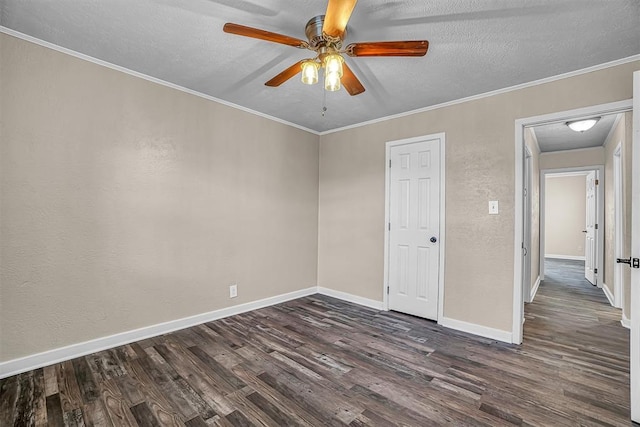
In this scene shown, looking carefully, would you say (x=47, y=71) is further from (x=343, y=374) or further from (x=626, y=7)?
(x=626, y=7)

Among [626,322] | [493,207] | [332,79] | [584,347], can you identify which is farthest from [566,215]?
[332,79]

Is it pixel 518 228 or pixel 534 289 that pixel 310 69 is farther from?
pixel 534 289

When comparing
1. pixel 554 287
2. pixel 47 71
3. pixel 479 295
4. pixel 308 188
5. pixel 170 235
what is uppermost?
pixel 47 71

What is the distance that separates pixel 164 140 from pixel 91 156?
0.63 meters

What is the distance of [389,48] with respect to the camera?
5.46 feet

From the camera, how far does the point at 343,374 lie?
7.25 feet

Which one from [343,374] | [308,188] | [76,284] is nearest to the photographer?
[343,374]

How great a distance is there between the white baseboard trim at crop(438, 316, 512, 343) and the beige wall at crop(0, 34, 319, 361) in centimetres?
218

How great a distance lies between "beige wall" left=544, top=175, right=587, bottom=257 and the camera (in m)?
8.05

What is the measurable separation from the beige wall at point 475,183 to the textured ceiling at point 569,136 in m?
1.40

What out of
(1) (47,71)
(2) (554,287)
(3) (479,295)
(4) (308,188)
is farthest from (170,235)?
(2) (554,287)

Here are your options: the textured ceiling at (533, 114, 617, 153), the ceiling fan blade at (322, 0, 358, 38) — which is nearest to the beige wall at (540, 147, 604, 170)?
the textured ceiling at (533, 114, 617, 153)

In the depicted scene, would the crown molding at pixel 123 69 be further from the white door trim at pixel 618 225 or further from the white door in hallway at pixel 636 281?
the white door trim at pixel 618 225

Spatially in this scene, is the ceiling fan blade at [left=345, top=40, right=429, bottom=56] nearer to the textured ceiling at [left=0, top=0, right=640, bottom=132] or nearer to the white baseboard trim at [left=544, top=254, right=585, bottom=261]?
the textured ceiling at [left=0, top=0, right=640, bottom=132]
